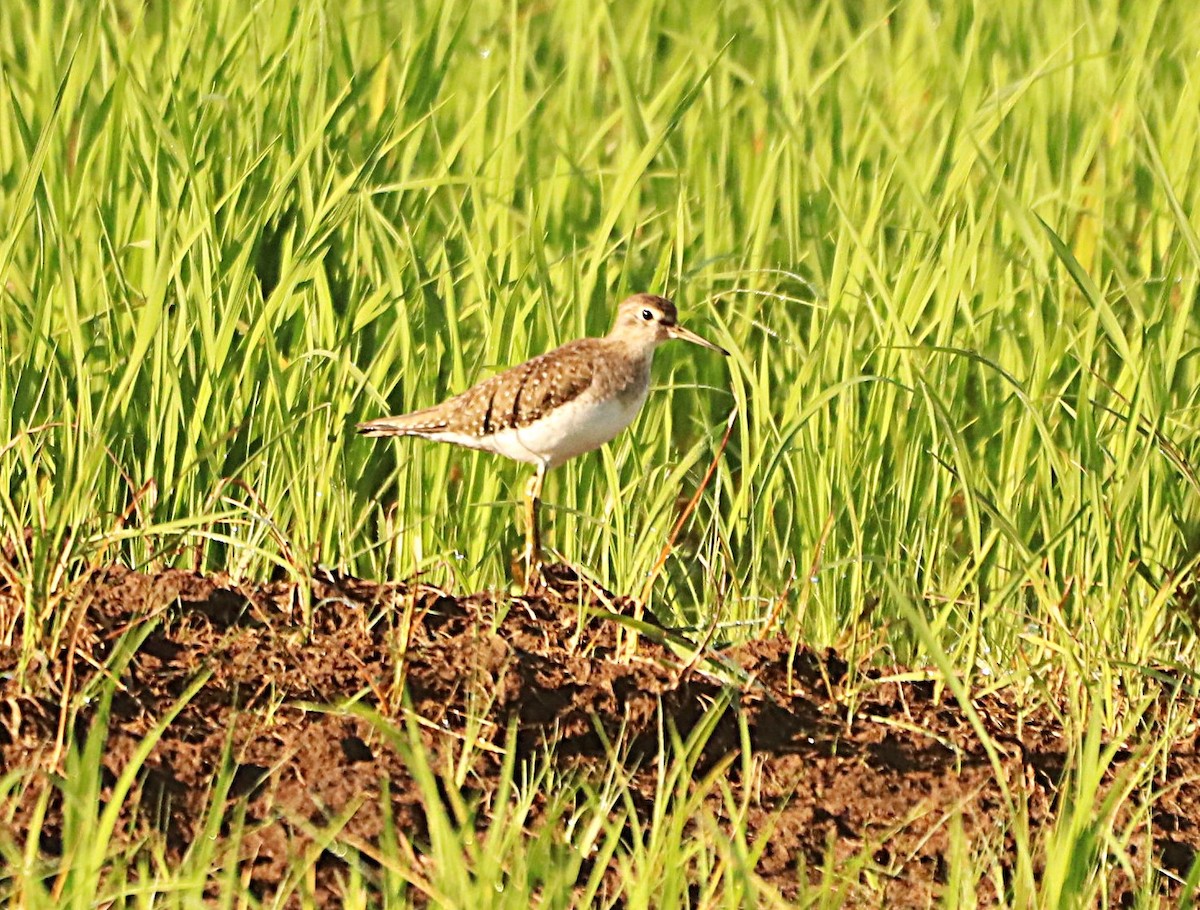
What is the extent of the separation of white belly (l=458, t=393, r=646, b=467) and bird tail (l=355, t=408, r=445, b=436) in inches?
3.1

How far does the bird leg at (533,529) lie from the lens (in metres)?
5.04

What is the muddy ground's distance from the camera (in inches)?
158

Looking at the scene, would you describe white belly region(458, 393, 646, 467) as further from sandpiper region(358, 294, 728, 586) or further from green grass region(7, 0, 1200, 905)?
green grass region(7, 0, 1200, 905)

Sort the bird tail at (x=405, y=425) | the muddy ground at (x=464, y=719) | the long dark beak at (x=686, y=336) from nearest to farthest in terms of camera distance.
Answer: the muddy ground at (x=464, y=719) < the bird tail at (x=405, y=425) < the long dark beak at (x=686, y=336)

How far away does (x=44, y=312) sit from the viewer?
17.7 ft

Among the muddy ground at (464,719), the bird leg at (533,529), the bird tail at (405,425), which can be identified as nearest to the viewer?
the muddy ground at (464,719)

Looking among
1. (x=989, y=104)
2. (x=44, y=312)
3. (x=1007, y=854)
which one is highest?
(x=989, y=104)

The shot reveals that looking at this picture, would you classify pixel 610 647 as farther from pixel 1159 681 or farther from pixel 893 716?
pixel 1159 681

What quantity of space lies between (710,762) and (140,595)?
4.57 ft

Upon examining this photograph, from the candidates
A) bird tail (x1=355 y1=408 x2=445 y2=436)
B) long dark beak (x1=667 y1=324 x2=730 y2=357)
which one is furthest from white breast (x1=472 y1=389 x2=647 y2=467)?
long dark beak (x1=667 y1=324 x2=730 y2=357)

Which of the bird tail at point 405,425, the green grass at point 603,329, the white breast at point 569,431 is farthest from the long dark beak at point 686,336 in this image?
the bird tail at point 405,425

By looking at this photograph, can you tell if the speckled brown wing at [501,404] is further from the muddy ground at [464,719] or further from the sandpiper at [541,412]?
the muddy ground at [464,719]

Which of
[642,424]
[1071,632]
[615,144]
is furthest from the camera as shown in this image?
[615,144]

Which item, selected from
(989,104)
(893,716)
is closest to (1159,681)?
(893,716)
